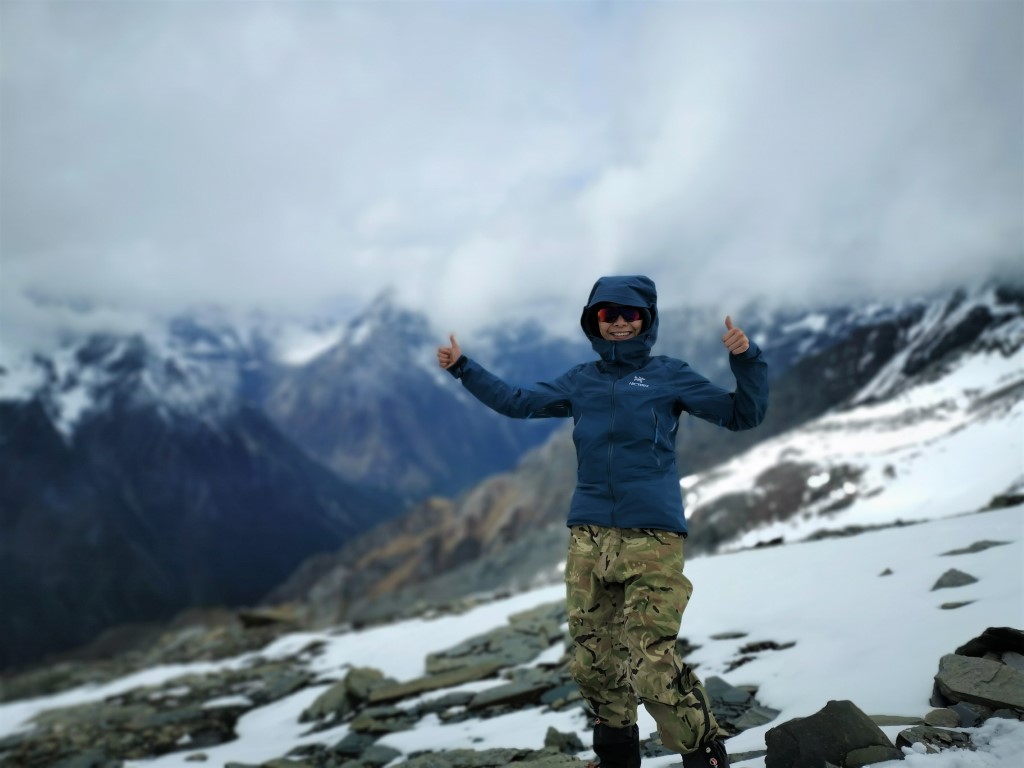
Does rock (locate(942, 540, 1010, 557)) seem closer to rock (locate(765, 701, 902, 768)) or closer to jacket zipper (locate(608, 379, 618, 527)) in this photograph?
rock (locate(765, 701, 902, 768))

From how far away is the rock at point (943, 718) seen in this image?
17.9 ft

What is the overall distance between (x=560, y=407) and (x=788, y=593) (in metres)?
6.98

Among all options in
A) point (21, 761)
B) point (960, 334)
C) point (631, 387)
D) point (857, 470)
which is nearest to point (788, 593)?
point (631, 387)

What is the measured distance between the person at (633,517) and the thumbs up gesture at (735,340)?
1 cm

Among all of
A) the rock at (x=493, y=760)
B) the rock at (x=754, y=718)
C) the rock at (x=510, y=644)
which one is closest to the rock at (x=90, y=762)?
the rock at (x=510, y=644)

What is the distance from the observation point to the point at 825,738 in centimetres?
538

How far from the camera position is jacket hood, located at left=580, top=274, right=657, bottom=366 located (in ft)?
20.4

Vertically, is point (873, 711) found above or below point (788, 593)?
below

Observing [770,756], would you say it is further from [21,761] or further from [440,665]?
[21,761]

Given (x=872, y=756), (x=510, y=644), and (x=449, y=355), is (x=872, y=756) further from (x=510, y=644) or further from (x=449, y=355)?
(x=510, y=644)

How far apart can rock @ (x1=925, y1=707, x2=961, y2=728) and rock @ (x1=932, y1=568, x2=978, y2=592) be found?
4.17 metres

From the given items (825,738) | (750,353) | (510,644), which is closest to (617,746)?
(825,738)

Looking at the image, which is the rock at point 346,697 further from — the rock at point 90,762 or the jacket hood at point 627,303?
the jacket hood at point 627,303

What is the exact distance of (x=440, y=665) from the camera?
14352mm
